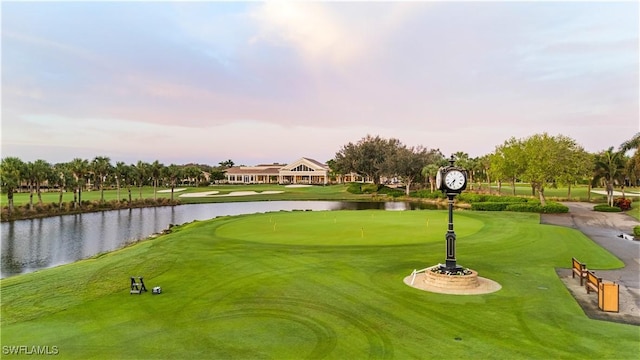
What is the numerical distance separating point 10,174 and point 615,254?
6344 cm

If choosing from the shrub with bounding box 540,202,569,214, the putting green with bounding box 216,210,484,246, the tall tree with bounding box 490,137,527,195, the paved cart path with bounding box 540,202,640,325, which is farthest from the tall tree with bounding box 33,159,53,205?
the tall tree with bounding box 490,137,527,195

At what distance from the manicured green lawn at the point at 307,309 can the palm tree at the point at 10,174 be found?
133 feet

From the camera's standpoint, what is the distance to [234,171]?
15162 cm

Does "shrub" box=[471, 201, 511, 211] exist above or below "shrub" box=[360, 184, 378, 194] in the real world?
below

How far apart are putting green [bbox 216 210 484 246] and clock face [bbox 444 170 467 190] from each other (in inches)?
363

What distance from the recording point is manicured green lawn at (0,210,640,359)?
9.31 meters

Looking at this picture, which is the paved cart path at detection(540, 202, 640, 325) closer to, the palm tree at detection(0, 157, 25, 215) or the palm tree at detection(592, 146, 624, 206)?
the palm tree at detection(592, 146, 624, 206)

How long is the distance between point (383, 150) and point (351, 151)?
29.2 feet

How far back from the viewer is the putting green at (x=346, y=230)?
25.0 metres

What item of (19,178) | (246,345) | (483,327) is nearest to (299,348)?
(246,345)

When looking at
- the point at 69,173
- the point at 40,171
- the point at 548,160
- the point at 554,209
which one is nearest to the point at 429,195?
the point at 548,160

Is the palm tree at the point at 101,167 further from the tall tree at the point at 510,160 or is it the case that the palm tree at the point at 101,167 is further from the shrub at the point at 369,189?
the tall tree at the point at 510,160

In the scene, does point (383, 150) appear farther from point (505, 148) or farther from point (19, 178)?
point (19, 178)

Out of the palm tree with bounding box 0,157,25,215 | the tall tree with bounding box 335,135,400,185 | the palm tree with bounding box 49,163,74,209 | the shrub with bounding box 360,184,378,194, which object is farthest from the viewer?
the tall tree with bounding box 335,135,400,185
